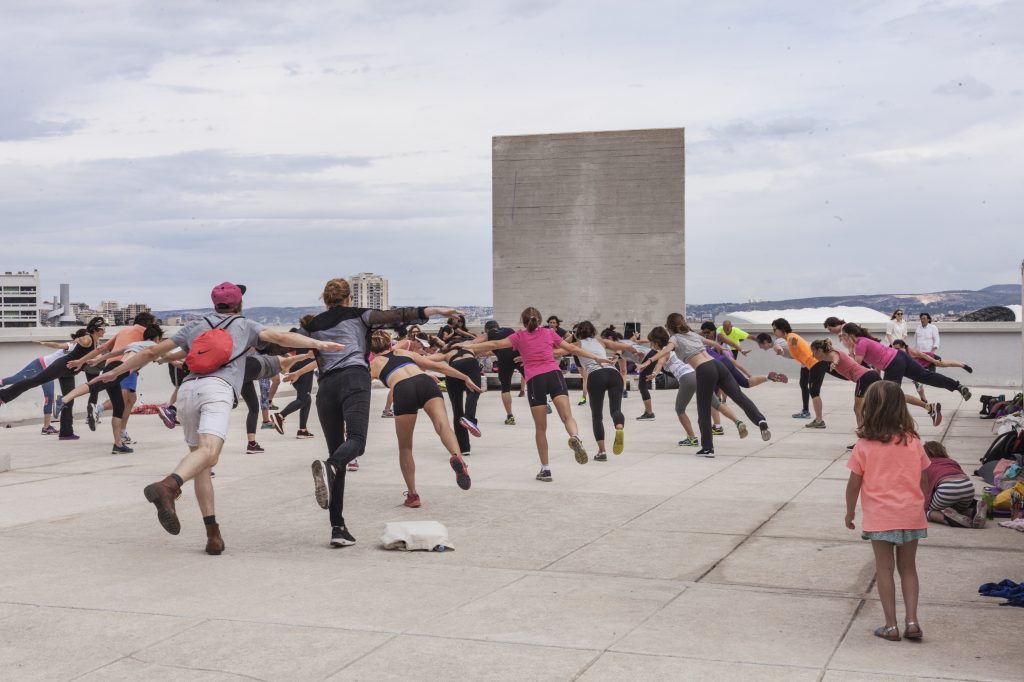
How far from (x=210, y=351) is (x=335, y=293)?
4.46 ft

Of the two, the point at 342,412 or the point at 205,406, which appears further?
the point at 342,412

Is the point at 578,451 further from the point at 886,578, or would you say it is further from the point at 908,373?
the point at 886,578

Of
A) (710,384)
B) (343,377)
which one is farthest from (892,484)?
(710,384)

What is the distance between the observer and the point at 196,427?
26.1 feet

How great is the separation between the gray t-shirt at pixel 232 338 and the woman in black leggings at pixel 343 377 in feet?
2.20

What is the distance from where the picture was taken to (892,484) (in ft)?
19.1

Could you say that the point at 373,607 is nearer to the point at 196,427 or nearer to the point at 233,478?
the point at 196,427

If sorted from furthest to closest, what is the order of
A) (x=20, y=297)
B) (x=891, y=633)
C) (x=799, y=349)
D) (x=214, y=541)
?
1. (x=20, y=297)
2. (x=799, y=349)
3. (x=214, y=541)
4. (x=891, y=633)

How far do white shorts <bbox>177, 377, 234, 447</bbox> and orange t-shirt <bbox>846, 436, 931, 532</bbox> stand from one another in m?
4.39

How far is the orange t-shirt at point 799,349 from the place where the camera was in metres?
16.0

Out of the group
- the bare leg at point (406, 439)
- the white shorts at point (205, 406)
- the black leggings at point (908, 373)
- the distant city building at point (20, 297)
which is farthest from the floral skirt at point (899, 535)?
the distant city building at point (20, 297)

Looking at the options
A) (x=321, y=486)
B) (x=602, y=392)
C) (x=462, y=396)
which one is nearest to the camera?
(x=321, y=486)

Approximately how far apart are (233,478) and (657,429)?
8.31 meters

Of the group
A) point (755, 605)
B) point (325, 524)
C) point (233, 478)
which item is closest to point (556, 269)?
point (233, 478)
